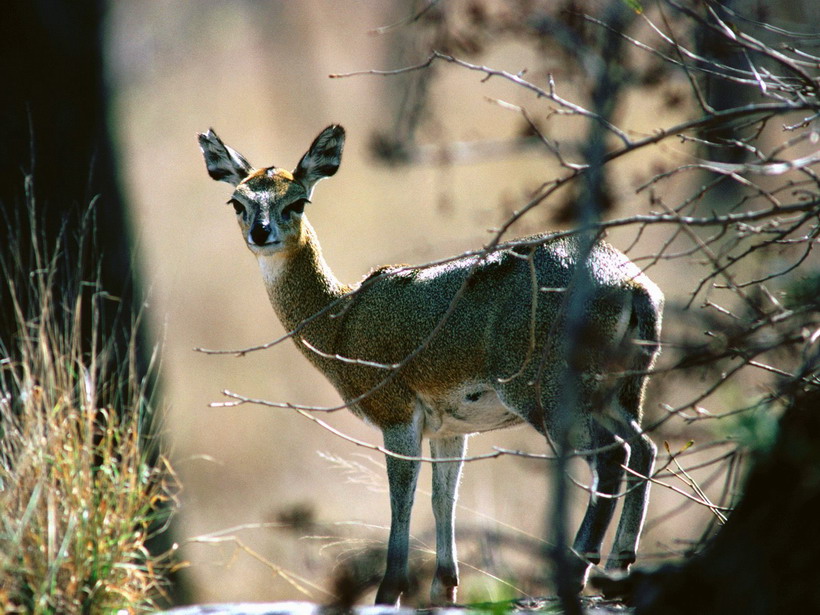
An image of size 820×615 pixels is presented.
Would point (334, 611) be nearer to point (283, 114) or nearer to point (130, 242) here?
point (130, 242)

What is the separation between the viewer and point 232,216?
1969cm

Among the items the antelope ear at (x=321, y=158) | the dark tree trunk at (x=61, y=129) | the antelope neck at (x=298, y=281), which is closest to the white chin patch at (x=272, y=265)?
the antelope neck at (x=298, y=281)

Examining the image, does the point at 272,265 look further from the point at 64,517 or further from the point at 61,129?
the point at 61,129

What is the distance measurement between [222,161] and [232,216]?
13.2 metres

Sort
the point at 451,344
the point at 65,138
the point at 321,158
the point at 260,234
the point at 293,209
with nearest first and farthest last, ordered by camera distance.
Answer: the point at 451,344 < the point at 260,234 < the point at 293,209 < the point at 321,158 < the point at 65,138

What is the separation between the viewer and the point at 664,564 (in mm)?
3430

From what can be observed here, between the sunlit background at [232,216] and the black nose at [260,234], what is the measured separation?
189 inches

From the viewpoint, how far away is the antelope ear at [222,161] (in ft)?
21.8

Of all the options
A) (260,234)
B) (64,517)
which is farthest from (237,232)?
(64,517)

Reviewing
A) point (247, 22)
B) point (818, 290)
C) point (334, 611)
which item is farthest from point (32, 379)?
point (247, 22)

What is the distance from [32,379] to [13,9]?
15.4 ft

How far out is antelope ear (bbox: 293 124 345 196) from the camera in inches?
258

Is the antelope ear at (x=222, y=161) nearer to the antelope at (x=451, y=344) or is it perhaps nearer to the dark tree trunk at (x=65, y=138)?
the antelope at (x=451, y=344)

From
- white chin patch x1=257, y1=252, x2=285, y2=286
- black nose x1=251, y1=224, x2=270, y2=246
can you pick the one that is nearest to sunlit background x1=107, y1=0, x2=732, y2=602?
white chin patch x1=257, y1=252, x2=285, y2=286
